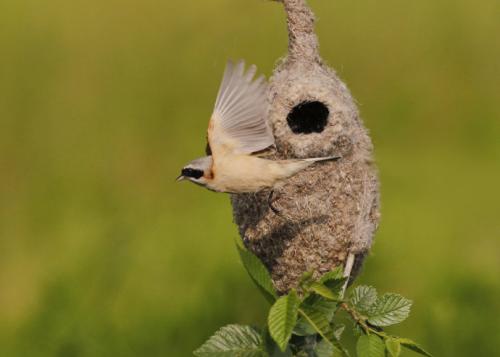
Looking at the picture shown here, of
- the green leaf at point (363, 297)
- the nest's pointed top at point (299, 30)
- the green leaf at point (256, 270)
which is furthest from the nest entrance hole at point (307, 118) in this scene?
the green leaf at point (256, 270)

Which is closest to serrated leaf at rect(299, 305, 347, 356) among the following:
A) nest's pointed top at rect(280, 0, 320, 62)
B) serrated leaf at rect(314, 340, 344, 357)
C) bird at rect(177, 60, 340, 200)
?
serrated leaf at rect(314, 340, 344, 357)

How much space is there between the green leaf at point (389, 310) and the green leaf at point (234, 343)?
364 millimetres

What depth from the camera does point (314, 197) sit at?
9.94 ft

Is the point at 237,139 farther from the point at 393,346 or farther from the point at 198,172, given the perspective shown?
the point at 393,346

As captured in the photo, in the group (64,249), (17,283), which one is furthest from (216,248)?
(17,283)

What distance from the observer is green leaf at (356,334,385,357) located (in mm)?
2570

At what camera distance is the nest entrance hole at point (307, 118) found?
125 inches

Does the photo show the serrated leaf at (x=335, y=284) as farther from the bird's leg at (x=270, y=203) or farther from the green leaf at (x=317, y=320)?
the bird's leg at (x=270, y=203)

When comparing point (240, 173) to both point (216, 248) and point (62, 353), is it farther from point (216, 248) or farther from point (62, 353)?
point (62, 353)

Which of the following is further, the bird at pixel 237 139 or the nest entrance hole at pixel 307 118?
the nest entrance hole at pixel 307 118

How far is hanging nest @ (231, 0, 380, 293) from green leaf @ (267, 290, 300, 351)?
63cm

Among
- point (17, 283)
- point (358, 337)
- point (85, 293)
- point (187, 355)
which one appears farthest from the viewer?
point (17, 283)

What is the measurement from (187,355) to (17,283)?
1500 mm

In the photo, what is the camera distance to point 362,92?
6.27 metres
